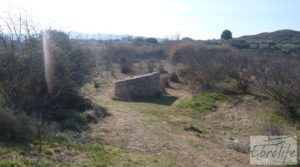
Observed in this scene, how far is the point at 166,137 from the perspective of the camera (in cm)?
993

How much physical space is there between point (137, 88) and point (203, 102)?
133 inches

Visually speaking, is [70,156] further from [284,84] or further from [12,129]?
[284,84]

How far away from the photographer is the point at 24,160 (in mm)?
6316

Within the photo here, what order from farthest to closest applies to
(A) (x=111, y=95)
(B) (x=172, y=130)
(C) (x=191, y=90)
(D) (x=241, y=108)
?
(C) (x=191, y=90) < (A) (x=111, y=95) < (D) (x=241, y=108) < (B) (x=172, y=130)

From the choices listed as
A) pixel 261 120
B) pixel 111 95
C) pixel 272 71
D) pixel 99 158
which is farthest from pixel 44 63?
pixel 272 71

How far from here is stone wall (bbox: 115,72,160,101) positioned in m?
17.1

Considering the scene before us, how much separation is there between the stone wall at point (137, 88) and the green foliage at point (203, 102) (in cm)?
219

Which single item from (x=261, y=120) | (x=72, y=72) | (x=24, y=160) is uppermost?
(x=72, y=72)

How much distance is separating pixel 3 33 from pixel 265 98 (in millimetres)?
12342

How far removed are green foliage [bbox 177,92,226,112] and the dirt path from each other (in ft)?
4.54

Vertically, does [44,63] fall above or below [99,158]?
above

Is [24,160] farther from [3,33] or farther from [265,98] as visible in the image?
[265,98]

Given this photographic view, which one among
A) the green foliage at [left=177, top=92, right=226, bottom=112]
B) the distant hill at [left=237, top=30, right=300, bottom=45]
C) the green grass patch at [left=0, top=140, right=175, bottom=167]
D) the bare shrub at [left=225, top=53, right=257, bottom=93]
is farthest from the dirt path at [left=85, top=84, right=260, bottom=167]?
the distant hill at [left=237, top=30, right=300, bottom=45]

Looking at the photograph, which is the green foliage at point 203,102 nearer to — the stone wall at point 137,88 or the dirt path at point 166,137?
the dirt path at point 166,137
